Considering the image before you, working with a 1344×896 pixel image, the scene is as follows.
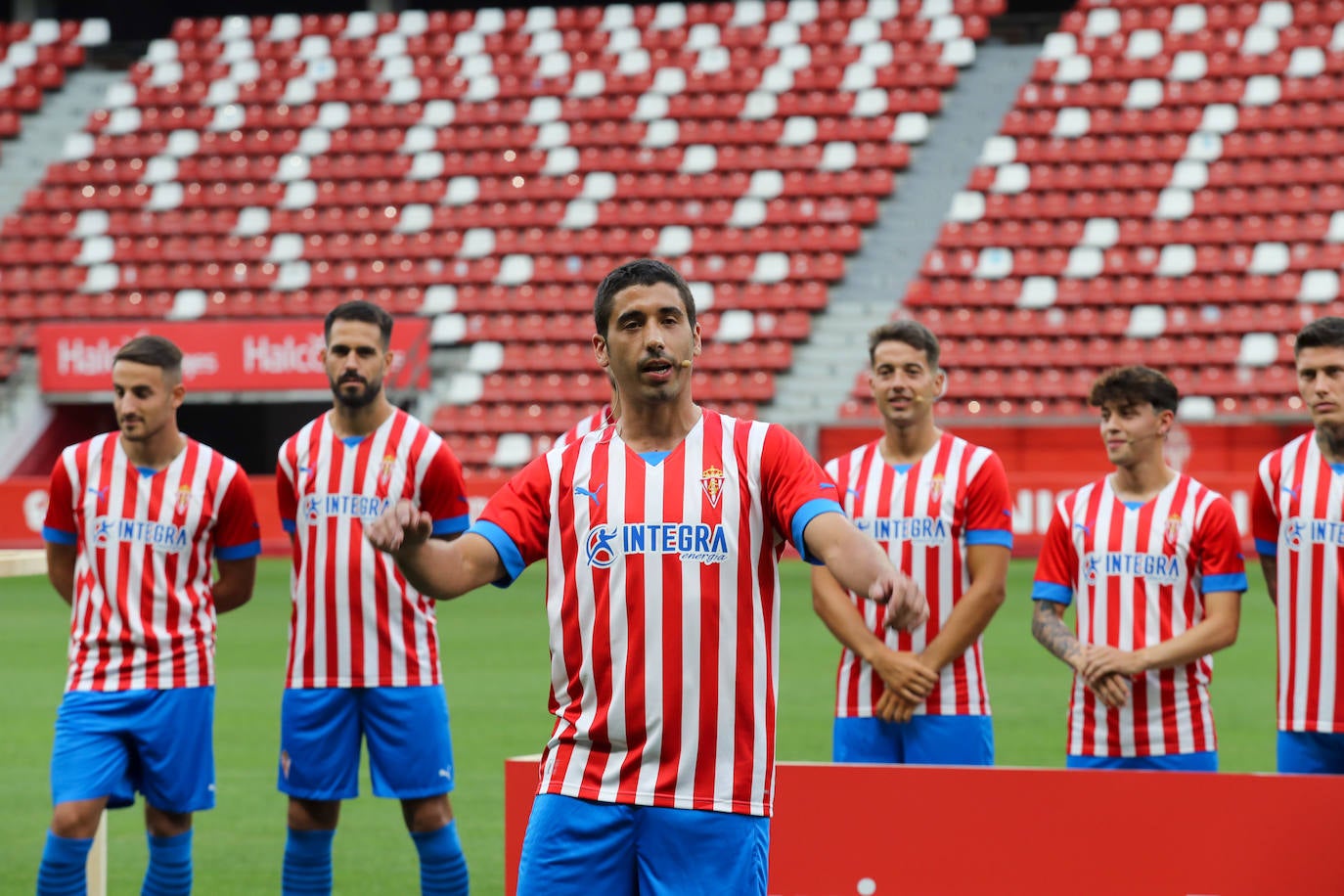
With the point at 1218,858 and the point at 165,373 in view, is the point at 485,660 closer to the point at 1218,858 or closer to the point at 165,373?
the point at 165,373

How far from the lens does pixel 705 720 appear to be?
319 centimetres

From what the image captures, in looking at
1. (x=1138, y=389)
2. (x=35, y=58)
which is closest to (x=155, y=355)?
(x=1138, y=389)

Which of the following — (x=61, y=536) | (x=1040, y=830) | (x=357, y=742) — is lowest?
(x=1040, y=830)

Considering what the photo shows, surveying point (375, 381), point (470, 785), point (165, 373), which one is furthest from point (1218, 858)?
point (470, 785)

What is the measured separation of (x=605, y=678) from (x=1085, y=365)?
16932 millimetres

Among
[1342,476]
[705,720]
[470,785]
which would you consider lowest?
[470,785]

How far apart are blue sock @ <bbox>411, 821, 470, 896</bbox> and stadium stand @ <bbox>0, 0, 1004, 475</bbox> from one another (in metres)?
14.6

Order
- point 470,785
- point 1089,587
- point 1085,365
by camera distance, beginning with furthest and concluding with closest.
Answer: point 1085,365 < point 470,785 < point 1089,587

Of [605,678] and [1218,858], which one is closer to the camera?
[605,678]

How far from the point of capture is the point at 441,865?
17.2 feet

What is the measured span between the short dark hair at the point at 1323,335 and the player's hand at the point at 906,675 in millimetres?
1375

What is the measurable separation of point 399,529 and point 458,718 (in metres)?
6.75

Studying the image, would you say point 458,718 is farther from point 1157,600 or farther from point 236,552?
point 1157,600

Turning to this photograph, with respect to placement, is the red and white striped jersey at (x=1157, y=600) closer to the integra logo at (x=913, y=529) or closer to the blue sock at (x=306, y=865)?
the integra logo at (x=913, y=529)
